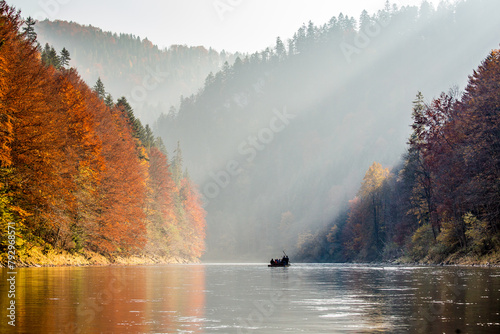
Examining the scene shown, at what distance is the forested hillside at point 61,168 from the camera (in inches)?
1187

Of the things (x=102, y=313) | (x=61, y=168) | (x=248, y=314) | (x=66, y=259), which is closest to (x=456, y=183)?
(x=61, y=168)

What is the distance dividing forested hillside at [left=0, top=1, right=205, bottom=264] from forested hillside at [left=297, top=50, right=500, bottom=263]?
3459 cm

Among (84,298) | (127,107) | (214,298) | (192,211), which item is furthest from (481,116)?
(192,211)

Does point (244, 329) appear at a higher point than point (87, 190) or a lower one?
lower

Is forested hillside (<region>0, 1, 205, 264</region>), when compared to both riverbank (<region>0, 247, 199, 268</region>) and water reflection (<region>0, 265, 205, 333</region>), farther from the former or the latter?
water reflection (<region>0, 265, 205, 333</region>)

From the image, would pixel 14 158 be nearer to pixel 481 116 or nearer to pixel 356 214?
pixel 481 116

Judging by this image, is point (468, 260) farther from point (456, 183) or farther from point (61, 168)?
point (61, 168)

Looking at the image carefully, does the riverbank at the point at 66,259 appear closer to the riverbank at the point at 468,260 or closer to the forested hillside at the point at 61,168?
the forested hillside at the point at 61,168

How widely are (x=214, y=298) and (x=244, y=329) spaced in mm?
6645

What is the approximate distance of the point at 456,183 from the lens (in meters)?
47.6

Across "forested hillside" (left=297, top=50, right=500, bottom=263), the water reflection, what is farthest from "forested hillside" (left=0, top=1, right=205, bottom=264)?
"forested hillside" (left=297, top=50, right=500, bottom=263)

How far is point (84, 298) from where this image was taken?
14000 mm

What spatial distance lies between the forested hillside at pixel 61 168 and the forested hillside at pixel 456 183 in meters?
34.6

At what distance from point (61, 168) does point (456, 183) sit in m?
38.1
